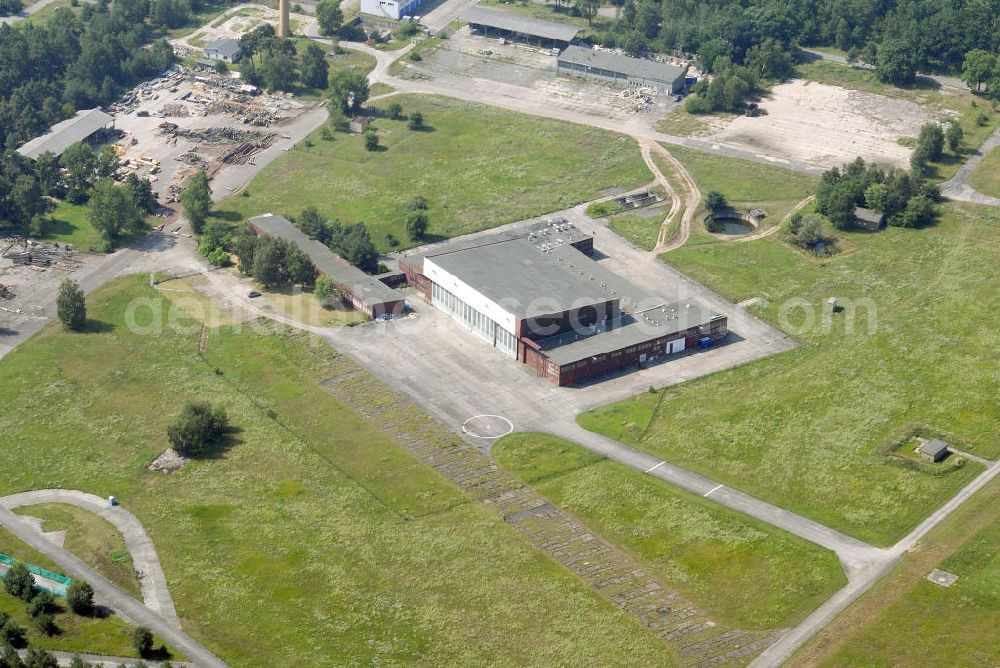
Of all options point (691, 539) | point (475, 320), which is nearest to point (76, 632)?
point (691, 539)

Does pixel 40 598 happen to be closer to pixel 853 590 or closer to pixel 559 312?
pixel 559 312

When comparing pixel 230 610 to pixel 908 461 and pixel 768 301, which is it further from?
pixel 768 301

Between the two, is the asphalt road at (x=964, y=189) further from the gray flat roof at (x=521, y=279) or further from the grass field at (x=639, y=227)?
the gray flat roof at (x=521, y=279)

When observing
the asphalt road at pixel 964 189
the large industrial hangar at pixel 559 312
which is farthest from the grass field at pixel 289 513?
the asphalt road at pixel 964 189

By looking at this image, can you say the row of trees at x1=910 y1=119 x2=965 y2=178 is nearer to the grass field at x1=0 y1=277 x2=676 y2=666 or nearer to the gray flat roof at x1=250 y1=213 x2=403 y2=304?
the gray flat roof at x1=250 y1=213 x2=403 y2=304

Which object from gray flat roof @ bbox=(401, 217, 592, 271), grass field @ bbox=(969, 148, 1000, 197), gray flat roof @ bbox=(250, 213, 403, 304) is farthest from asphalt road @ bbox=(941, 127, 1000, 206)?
A: gray flat roof @ bbox=(250, 213, 403, 304)

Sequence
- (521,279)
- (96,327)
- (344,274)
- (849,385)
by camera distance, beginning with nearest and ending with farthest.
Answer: (849,385), (521,279), (96,327), (344,274)
